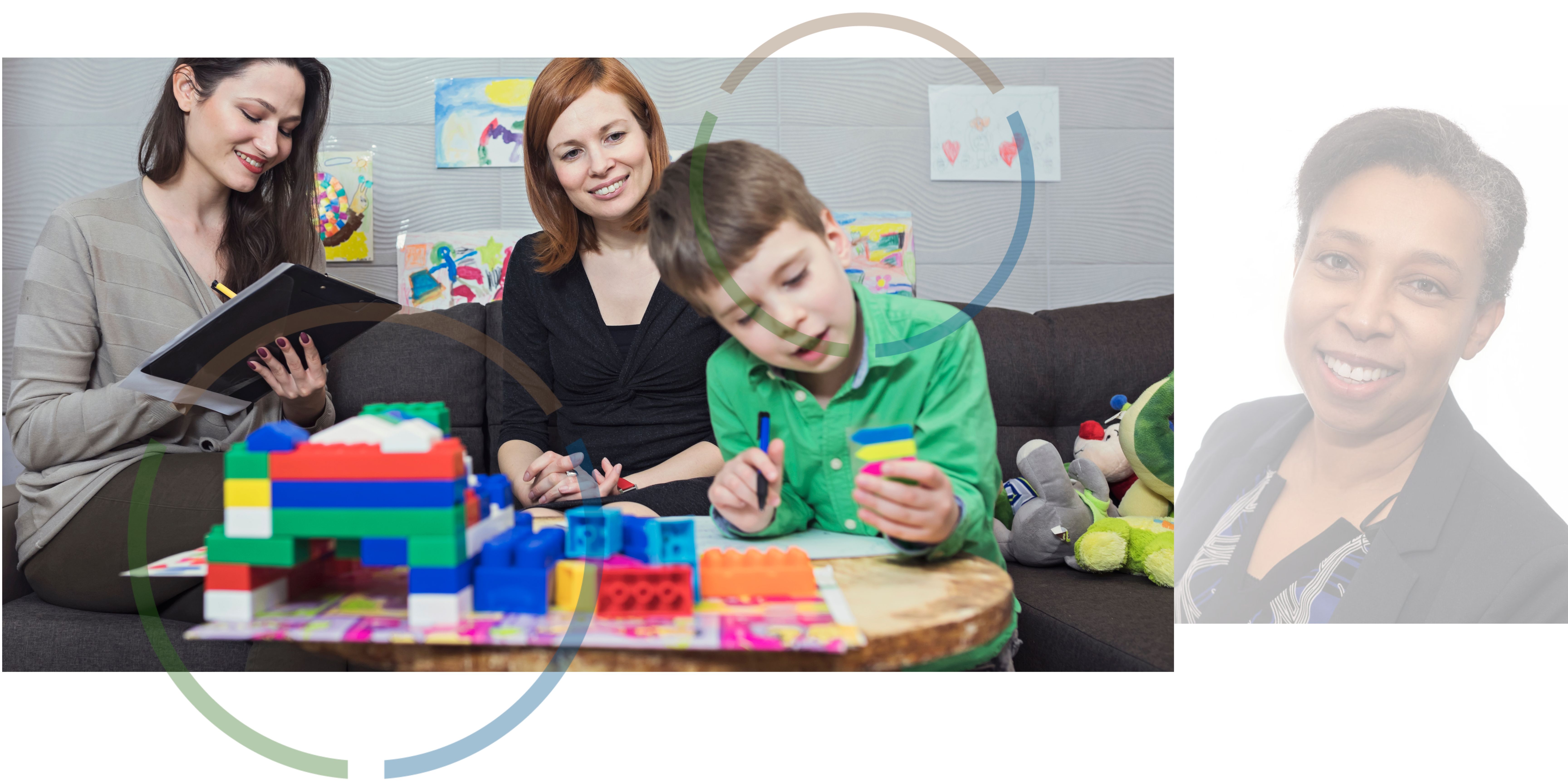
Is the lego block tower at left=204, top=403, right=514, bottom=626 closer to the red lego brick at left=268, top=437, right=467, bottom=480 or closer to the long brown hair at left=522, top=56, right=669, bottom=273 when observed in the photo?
the red lego brick at left=268, top=437, right=467, bottom=480

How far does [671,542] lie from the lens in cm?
61

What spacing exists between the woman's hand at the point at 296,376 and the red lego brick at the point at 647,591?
0.75 meters

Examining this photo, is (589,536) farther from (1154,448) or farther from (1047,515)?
(1154,448)

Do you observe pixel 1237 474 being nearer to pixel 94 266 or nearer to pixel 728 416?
pixel 728 416

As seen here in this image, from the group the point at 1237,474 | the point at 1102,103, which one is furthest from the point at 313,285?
the point at 1102,103

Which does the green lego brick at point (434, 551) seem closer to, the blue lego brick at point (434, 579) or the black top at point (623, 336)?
the blue lego brick at point (434, 579)

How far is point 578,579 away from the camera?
0.57m

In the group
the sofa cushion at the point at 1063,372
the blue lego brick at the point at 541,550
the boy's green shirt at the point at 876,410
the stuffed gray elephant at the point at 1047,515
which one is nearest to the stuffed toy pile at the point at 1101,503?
the stuffed gray elephant at the point at 1047,515

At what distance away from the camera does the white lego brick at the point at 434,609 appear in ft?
1.76

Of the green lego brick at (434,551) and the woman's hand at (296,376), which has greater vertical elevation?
the woman's hand at (296,376)

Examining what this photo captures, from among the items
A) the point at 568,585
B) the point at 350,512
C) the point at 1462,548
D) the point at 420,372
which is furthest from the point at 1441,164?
the point at 420,372

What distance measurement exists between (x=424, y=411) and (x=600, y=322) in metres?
0.71

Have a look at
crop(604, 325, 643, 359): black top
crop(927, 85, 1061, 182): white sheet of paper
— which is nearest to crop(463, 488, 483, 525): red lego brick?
crop(604, 325, 643, 359): black top

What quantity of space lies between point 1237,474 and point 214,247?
4.75 feet
